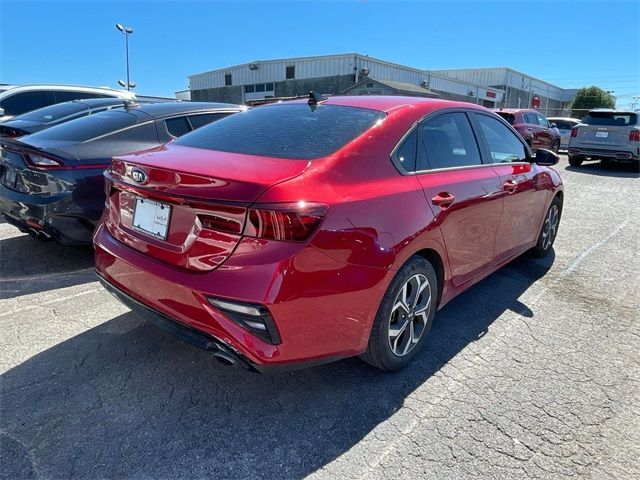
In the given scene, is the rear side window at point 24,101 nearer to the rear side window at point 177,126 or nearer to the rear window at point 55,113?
the rear window at point 55,113

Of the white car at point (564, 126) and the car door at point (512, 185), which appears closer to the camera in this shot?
the car door at point (512, 185)

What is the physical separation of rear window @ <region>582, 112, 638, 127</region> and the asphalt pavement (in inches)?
430

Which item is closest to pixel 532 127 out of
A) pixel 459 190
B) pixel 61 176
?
pixel 459 190

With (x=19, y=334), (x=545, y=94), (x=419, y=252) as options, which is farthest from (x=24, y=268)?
(x=545, y=94)

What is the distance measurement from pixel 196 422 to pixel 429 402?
49.4 inches

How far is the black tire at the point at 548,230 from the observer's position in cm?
469

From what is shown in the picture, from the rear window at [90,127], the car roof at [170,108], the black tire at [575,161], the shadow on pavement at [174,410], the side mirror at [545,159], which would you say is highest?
the car roof at [170,108]

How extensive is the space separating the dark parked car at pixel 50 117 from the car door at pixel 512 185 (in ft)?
13.1

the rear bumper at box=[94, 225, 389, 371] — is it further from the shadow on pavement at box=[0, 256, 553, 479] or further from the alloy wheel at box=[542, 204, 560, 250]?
the alloy wheel at box=[542, 204, 560, 250]

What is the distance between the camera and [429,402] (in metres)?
2.46

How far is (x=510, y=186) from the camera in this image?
3598 mm

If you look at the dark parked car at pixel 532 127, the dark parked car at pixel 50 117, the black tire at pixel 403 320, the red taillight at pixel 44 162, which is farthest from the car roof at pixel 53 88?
the dark parked car at pixel 532 127

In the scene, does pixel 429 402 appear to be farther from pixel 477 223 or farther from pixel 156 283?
pixel 156 283

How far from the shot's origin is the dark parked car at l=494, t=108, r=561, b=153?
45.3 feet
